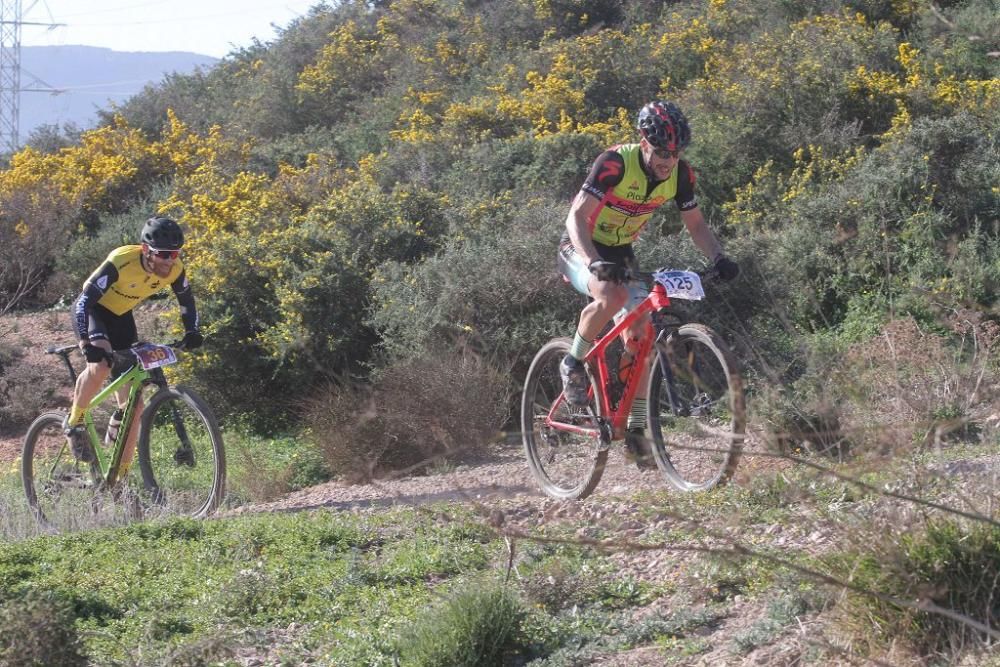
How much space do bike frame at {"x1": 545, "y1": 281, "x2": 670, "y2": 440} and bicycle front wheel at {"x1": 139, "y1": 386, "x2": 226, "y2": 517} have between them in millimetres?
2396

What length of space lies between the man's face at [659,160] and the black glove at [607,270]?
61cm

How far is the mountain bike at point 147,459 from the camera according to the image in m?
7.49

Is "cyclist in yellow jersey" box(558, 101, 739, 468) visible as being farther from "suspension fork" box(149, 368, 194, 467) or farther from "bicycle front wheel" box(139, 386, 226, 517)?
"suspension fork" box(149, 368, 194, 467)

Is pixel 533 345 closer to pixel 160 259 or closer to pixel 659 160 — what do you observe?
pixel 160 259

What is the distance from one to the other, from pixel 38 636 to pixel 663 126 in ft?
11.9

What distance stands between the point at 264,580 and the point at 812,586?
95.7 inches

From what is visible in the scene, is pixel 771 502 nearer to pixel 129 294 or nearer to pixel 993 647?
pixel 993 647

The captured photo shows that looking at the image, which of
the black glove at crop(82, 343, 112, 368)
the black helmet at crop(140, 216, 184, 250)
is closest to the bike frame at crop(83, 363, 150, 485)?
the black glove at crop(82, 343, 112, 368)

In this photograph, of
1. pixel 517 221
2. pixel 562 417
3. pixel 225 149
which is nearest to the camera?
pixel 562 417

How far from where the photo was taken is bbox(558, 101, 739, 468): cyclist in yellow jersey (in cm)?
589

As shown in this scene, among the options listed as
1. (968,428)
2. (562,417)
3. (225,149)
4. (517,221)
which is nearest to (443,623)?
(562,417)

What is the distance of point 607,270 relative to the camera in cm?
571

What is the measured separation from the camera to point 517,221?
1088 cm

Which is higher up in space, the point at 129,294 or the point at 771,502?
the point at 129,294
